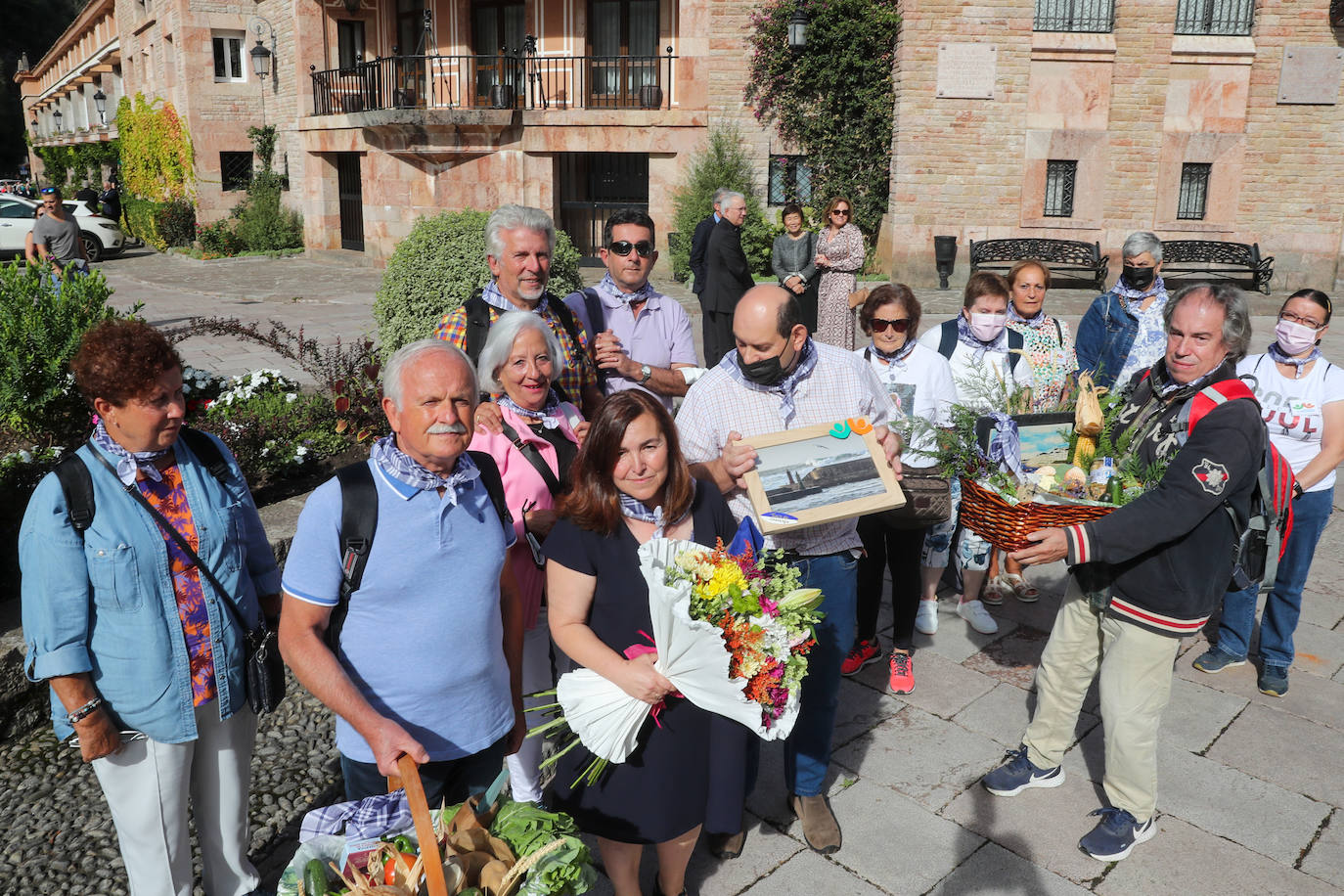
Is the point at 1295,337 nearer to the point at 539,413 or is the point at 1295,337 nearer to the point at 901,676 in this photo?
the point at 901,676

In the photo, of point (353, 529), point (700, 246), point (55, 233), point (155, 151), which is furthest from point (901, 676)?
point (155, 151)

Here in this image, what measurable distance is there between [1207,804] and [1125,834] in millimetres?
572

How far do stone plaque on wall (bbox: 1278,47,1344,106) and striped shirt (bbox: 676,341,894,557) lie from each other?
18797mm

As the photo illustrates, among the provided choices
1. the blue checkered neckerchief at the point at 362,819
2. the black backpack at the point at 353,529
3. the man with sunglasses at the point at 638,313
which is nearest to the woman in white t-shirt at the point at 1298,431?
the man with sunglasses at the point at 638,313

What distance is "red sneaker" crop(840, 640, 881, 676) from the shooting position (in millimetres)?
4836

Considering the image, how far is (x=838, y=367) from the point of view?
→ 11.7ft

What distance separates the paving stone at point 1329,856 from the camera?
343cm

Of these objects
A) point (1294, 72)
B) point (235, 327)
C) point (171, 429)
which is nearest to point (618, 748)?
point (171, 429)

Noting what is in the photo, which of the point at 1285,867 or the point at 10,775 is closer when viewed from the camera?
the point at 1285,867

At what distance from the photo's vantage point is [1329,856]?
11.6 ft

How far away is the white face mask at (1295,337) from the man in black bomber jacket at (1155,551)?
133 cm

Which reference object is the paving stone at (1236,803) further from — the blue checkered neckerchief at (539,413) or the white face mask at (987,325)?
the blue checkered neckerchief at (539,413)

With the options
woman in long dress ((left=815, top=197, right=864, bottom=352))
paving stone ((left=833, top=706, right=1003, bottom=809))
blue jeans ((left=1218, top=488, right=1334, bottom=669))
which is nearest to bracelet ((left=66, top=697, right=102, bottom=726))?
paving stone ((left=833, top=706, right=1003, bottom=809))

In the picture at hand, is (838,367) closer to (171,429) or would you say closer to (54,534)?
(171,429)
